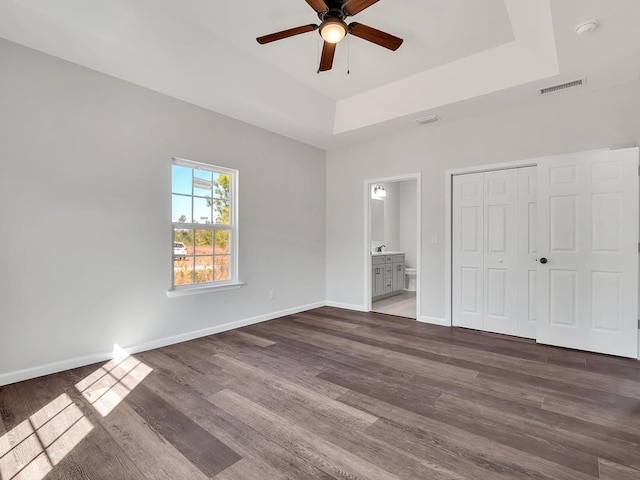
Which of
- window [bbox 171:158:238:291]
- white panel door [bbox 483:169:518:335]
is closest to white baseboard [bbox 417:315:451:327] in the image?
white panel door [bbox 483:169:518:335]

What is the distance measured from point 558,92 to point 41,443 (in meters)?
5.29

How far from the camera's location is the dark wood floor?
1.65 m

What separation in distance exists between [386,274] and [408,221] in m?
2.08

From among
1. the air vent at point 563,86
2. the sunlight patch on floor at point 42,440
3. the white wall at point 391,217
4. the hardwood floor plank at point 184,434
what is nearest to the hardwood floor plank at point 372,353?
the hardwood floor plank at point 184,434

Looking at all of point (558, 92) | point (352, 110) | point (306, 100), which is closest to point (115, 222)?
point (306, 100)

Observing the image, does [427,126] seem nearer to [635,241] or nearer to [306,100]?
[306,100]

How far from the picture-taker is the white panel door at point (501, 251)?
389 cm

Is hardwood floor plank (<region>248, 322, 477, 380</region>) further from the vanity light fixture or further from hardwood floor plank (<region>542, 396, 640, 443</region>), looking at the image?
the vanity light fixture

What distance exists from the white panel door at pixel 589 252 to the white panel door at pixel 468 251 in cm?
69

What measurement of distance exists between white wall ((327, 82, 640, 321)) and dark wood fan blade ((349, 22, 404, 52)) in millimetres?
2057

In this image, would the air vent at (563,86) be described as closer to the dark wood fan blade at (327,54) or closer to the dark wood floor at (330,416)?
the dark wood fan blade at (327,54)

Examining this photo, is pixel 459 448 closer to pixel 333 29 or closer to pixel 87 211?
pixel 333 29

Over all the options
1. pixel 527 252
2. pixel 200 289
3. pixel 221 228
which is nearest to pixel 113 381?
pixel 200 289

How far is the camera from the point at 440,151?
14.5 feet
